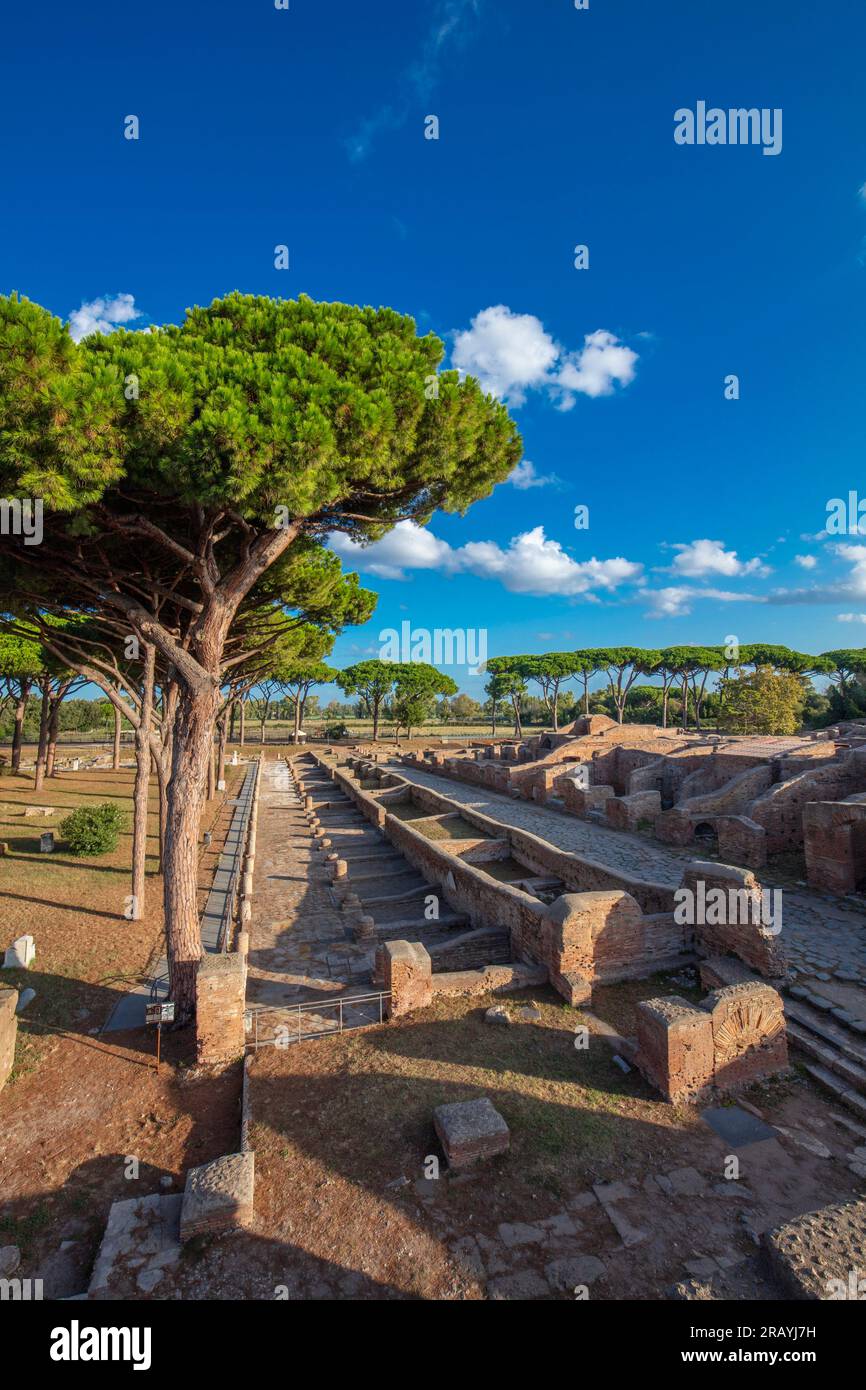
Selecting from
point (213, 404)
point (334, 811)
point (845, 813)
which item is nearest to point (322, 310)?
point (213, 404)

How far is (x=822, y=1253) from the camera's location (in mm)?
3416

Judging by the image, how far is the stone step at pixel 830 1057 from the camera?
5.71m

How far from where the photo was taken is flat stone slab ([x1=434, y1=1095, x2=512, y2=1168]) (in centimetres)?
468

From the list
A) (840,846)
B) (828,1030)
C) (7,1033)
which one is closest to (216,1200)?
(7,1033)

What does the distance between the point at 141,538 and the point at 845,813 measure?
13.7 m

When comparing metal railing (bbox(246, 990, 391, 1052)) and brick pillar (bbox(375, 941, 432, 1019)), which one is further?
brick pillar (bbox(375, 941, 432, 1019))

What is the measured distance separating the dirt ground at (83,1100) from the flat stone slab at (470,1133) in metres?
2.25

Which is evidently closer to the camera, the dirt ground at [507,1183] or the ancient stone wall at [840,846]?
the dirt ground at [507,1183]

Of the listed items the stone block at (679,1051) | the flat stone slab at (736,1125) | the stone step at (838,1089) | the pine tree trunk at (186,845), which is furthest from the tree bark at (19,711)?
the stone step at (838,1089)

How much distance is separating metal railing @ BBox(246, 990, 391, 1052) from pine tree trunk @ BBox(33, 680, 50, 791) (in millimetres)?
20462

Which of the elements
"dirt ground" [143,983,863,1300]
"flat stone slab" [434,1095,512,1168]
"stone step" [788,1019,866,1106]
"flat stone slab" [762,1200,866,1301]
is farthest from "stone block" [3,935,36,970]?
"stone step" [788,1019,866,1106]

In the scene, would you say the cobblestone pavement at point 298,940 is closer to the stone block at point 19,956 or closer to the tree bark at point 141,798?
the tree bark at point 141,798

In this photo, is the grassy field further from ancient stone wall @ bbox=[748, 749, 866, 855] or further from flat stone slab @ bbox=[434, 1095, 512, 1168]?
ancient stone wall @ bbox=[748, 749, 866, 855]

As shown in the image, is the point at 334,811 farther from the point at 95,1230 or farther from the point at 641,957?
the point at 95,1230
